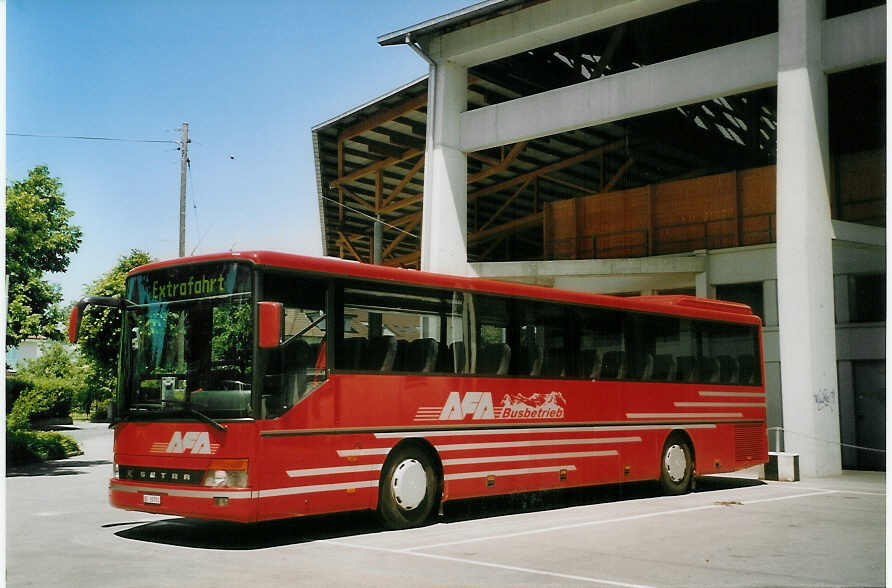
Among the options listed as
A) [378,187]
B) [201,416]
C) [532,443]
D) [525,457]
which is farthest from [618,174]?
[201,416]

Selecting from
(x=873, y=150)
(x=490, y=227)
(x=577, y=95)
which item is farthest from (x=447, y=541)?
(x=490, y=227)

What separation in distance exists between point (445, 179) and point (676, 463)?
415 inches

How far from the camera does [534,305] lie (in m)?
13.1

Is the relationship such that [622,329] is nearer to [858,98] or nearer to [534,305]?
[534,305]

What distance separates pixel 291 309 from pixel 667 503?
708cm

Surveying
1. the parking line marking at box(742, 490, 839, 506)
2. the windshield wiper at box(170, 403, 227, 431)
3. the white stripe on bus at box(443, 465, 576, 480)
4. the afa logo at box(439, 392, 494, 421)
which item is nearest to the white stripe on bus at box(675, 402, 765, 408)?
the parking line marking at box(742, 490, 839, 506)

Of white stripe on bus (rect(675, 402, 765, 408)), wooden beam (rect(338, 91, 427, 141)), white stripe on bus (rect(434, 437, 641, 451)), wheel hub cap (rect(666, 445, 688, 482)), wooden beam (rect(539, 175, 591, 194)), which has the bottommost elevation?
wheel hub cap (rect(666, 445, 688, 482))

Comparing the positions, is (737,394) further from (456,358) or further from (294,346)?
(294,346)

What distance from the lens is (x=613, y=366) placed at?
14.4 m

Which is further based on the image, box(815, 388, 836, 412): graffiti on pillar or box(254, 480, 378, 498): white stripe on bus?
box(815, 388, 836, 412): graffiti on pillar

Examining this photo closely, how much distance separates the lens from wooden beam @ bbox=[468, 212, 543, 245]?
3500cm

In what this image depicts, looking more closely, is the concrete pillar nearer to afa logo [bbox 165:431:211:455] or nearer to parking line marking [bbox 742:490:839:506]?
parking line marking [bbox 742:490:839:506]

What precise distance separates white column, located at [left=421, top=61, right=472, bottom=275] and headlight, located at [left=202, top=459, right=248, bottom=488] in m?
14.3

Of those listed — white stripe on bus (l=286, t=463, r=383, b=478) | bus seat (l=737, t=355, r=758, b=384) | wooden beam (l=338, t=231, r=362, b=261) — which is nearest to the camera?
white stripe on bus (l=286, t=463, r=383, b=478)
